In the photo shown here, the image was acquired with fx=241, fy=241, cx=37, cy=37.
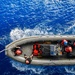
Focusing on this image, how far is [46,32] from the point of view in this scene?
1764 cm

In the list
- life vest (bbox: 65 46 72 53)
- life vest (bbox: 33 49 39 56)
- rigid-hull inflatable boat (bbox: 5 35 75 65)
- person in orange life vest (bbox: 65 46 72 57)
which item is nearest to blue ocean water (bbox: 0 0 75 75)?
rigid-hull inflatable boat (bbox: 5 35 75 65)

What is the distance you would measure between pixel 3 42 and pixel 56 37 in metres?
4.21

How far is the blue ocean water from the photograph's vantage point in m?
17.4

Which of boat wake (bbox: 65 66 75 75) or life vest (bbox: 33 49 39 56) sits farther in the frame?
boat wake (bbox: 65 66 75 75)

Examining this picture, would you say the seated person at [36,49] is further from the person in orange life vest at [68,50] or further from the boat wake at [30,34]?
the boat wake at [30,34]

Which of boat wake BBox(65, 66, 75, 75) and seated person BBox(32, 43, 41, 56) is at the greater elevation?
seated person BBox(32, 43, 41, 56)

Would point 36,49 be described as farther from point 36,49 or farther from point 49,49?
point 49,49

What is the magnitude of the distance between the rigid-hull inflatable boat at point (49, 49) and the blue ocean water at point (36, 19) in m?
1.88

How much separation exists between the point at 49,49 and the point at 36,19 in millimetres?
3570

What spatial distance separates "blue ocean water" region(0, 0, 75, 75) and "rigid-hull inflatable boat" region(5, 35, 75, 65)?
188 cm

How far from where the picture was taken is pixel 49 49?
49.6 feet

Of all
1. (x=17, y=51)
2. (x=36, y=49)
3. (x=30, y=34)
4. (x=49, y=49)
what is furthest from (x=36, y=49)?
(x=30, y=34)

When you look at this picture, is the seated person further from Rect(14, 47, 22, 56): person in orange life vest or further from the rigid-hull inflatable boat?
Rect(14, 47, 22, 56): person in orange life vest

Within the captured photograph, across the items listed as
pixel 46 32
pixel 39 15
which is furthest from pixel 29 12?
pixel 46 32
